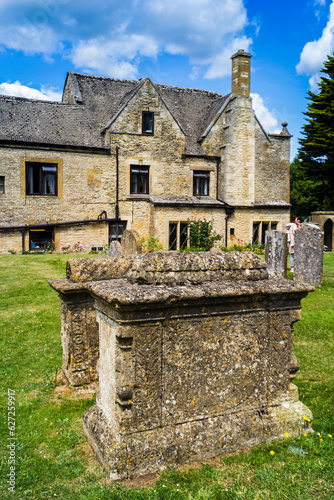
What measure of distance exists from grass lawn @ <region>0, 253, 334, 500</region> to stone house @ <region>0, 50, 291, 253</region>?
593 inches

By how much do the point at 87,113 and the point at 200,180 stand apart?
7642 millimetres

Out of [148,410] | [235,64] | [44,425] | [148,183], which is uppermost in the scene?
[235,64]

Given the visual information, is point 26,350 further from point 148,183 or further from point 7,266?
point 148,183

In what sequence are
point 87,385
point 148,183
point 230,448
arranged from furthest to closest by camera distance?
point 148,183 → point 87,385 → point 230,448

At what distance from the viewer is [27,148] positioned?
2058 cm

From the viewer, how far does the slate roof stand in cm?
2103

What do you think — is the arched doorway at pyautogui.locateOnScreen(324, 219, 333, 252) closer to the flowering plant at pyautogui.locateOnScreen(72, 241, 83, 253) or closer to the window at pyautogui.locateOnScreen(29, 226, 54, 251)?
the flowering plant at pyautogui.locateOnScreen(72, 241, 83, 253)

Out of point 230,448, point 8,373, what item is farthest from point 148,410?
point 8,373

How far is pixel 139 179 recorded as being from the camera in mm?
23109

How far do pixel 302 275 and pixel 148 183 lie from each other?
508 inches

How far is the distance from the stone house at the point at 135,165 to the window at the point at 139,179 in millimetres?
57

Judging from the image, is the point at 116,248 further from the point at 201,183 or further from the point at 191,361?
the point at 201,183

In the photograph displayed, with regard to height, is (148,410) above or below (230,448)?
above

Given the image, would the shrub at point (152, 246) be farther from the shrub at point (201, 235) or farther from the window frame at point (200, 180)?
the window frame at point (200, 180)
